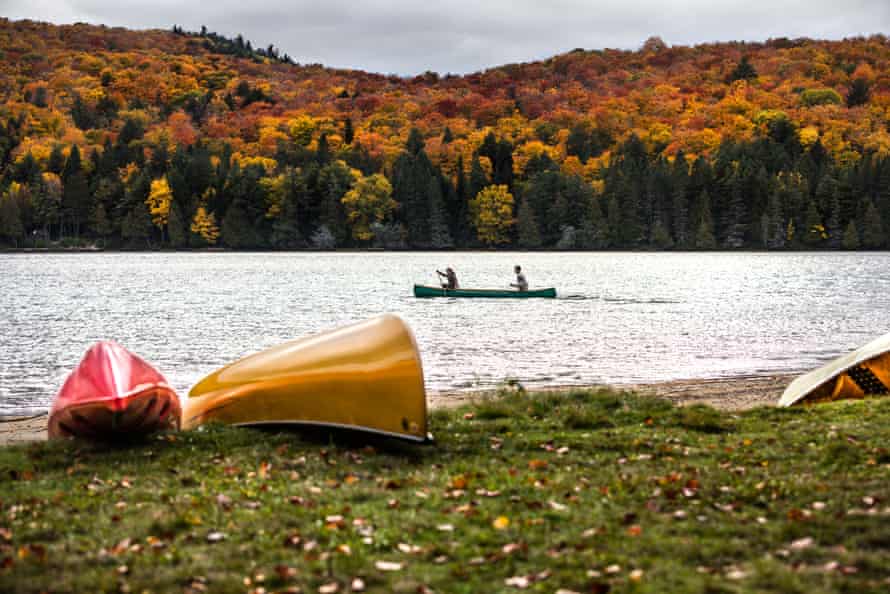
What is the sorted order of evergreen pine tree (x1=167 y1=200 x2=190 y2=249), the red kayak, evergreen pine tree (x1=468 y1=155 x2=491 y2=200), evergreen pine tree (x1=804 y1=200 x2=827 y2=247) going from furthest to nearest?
evergreen pine tree (x1=468 y1=155 x2=491 y2=200), evergreen pine tree (x1=167 y1=200 x2=190 y2=249), evergreen pine tree (x1=804 y1=200 x2=827 y2=247), the red kayak

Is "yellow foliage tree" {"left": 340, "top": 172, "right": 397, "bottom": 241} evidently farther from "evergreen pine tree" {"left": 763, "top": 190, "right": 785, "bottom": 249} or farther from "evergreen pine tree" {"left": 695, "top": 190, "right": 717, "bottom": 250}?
"evergreen pine tree" {"left": 763, "top": 190, "right": 785, "bottom": 249}

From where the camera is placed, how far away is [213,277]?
8400 centimetres

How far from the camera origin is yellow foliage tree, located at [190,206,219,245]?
Answer: 14538 cm

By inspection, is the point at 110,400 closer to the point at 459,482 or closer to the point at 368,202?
the point at 459,482

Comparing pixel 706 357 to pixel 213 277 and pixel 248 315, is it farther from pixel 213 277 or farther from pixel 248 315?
pixel 213 277

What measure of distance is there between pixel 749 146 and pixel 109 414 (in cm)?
14976

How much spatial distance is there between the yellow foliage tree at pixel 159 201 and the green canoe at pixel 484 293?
103183 millimetres

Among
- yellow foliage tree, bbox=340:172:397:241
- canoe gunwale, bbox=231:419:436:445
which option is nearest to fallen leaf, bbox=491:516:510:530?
canoe gunwale, bbox=231:419:436:445

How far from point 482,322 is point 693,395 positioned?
21.6 meters

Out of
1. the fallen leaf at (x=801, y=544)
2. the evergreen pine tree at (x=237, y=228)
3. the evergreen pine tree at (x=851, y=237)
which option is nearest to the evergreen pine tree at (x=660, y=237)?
the evergreen pine tree at (x=851, y=237)

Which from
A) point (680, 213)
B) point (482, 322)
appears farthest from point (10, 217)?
point (482, 322)

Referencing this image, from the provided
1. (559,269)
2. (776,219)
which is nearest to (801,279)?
(559,269)

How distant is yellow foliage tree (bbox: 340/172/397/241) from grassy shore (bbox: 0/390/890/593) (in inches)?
5193

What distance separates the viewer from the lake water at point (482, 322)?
85.2 feet
